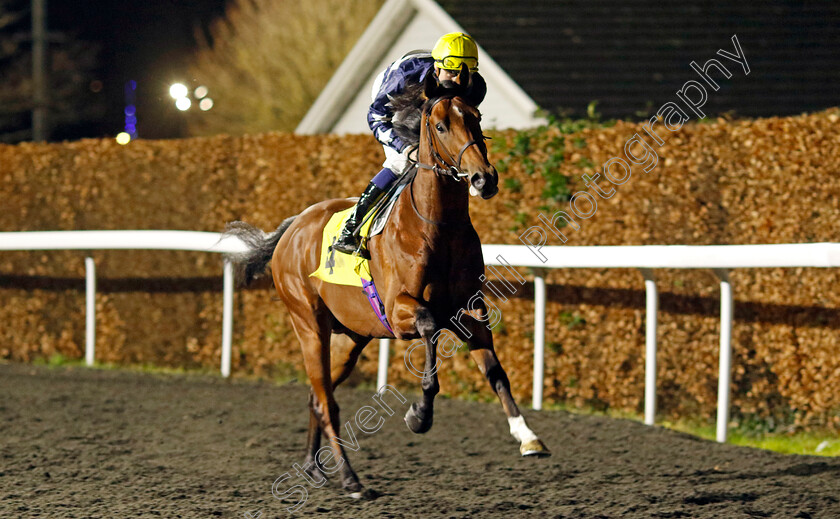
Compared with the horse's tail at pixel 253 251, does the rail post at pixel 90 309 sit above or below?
below

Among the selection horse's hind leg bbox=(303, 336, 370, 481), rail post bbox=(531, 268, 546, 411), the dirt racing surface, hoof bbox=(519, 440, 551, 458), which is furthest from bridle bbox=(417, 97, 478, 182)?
rail post bbox=(531, 268, 546, 411)

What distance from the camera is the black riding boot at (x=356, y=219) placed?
4562 millimetres

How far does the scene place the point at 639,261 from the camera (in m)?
5.91

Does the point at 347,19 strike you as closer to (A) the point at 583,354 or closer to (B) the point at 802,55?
(B) the point at 802,55

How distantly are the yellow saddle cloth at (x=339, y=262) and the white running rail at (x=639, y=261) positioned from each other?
138 centimetres

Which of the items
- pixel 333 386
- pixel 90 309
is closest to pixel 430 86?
pixel 333 386

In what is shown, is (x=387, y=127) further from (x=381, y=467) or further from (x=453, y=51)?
(x=381, y=467)

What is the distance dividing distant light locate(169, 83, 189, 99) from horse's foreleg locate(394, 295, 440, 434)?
248cm

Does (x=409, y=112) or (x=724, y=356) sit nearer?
(x=409, y=112)

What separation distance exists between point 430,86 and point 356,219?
88 centimetres

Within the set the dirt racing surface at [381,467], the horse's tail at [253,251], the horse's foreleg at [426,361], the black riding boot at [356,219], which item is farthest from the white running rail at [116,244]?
the horse's foreleg at [426,361]

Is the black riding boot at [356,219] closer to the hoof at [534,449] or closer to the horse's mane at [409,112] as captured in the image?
the horse's mane at [409,112]

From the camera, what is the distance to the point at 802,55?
14.6 meters

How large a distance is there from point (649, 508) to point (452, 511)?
84cm
